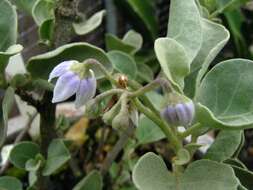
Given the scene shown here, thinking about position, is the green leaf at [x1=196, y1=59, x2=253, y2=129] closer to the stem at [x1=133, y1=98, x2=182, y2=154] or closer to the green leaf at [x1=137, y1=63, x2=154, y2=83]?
the stem at [x1=133, y1=98, x2=182, y2=154]

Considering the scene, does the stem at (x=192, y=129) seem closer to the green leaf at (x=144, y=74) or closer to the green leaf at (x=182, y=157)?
the green leaf at (x=182, y=157)

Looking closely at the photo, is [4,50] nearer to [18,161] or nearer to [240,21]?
[18,161]

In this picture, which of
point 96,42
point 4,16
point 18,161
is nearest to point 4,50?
point 4,16

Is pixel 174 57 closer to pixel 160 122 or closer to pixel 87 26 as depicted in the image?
pixel 160 122

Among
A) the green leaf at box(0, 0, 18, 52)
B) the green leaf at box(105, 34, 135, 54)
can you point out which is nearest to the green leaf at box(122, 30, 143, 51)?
the green leaf at box(105, 34, 135, 54)

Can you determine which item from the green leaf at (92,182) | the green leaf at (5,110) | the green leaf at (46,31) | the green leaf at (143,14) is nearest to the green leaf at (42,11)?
the green leaf at (46,31)
